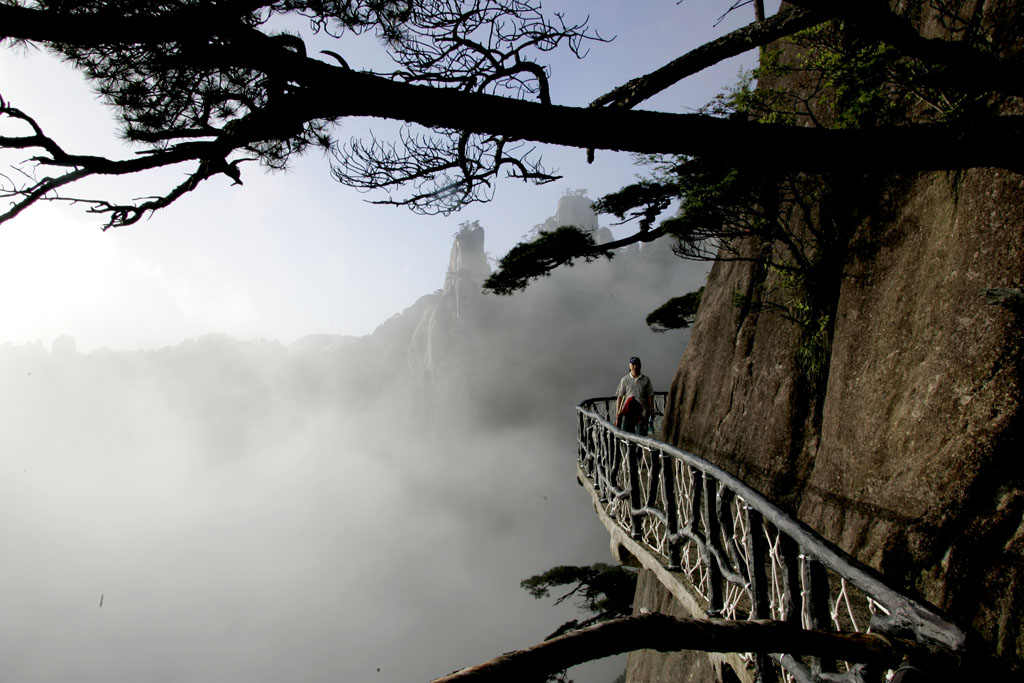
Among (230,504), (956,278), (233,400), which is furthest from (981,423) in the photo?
(233,400)

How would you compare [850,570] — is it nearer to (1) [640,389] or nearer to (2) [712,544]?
(2) [712,544]

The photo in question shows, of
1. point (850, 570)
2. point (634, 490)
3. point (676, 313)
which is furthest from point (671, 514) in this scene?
point (676, 313)

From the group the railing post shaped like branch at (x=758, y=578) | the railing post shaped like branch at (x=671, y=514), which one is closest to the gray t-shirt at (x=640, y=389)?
the railing post shaped like branch at (x=671, y=514)

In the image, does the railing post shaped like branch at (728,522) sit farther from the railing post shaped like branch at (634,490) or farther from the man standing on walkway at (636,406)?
the man standing on walkway at (636,406)

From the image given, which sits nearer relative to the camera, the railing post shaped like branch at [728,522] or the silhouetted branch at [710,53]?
the railing post shaped like branch at [728,522]

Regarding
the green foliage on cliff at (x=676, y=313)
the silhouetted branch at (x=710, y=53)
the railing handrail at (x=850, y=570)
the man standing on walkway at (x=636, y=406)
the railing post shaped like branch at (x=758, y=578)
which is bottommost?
the railing post shaped like branch at (x=758, y=578)

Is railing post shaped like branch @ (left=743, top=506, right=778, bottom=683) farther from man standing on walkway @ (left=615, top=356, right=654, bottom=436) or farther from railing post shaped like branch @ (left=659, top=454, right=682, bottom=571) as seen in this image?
man standing on walkway @ (left=615, top=356, right=654, bottom=436)

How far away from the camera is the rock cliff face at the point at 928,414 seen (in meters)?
3.69

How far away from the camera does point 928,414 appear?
4.39 m

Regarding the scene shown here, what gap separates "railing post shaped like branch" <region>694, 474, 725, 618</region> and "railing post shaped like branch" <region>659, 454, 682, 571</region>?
79 cm

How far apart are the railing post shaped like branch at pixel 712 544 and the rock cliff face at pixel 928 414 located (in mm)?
1510

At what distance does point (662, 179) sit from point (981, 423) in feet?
21.2

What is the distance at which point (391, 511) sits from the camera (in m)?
96.9

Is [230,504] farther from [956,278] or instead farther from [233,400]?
[956,278]
